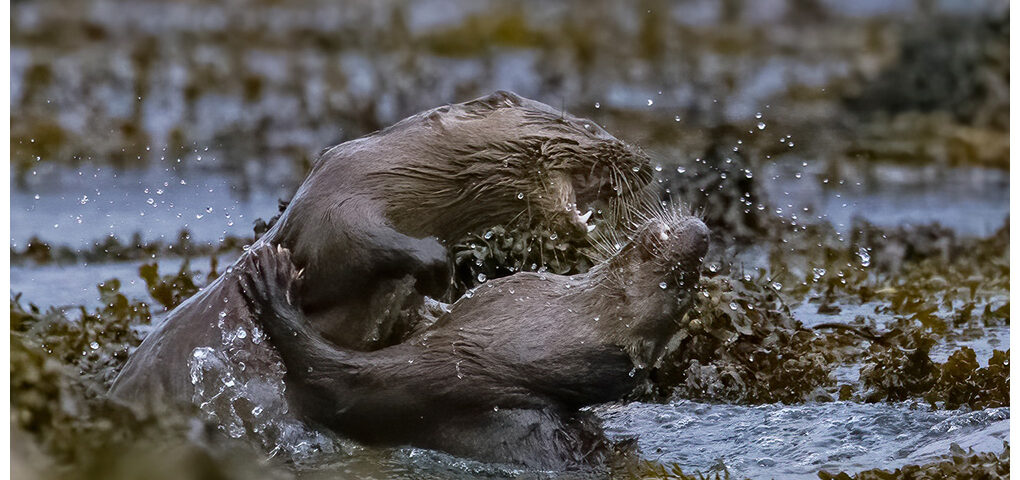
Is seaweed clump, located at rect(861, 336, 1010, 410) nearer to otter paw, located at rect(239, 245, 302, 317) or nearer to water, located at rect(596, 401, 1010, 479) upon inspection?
water, located at rect(596, 401, 1010, 479)

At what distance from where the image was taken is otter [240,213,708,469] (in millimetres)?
4699

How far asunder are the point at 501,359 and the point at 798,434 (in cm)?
119

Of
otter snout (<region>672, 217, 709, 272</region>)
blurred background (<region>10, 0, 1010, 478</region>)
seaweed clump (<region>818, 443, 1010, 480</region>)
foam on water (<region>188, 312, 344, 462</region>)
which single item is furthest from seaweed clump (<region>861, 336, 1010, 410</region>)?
foam on water (<region>188, 312, 344, 462</region>)

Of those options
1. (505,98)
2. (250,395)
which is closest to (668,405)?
(505,98)

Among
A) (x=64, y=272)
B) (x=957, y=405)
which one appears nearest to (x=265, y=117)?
(x=64, y=272)

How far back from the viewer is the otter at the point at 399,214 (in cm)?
475

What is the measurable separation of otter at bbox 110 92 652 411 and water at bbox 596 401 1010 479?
80 centimetres

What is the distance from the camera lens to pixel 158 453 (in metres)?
2.95

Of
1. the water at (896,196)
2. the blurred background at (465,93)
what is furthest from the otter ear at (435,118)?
the water at (896,196)

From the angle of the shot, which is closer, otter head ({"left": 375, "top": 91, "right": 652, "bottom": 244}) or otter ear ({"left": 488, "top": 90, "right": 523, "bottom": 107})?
otter head ({"left": 375, "top": 91, "right": 652, "bottom": 244})

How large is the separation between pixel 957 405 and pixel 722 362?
91cm

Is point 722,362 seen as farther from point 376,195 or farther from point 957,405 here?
point 376,195

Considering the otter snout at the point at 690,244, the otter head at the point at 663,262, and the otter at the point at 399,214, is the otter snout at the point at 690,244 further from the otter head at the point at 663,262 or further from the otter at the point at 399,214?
the otter at the point at 399,214

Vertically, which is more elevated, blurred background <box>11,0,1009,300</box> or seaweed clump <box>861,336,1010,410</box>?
blurred background <box>11,0,1009,300</box>
